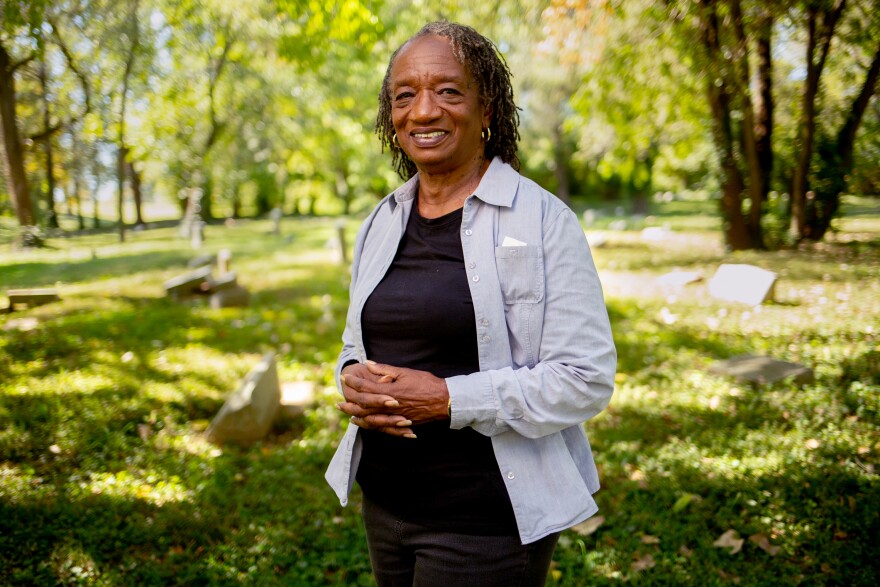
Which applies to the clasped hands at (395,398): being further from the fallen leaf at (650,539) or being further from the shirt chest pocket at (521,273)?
the fallen leaf at (650,539)

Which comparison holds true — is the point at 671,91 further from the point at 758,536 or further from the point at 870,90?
the point at 758,536

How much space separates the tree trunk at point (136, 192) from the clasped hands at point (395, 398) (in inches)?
247

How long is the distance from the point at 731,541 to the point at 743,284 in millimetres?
5747

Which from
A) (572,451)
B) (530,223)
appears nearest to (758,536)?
(572,451)

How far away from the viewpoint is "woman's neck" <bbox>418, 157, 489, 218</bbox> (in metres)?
2.04

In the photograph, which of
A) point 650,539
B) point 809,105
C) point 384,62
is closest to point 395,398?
point 650,539

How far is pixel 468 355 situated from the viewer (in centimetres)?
187

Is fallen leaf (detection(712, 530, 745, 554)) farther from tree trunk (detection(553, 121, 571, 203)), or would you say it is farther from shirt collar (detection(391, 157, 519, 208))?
tree trunk (detection(553, 121, 571, 203))

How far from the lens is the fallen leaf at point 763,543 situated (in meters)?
3.72

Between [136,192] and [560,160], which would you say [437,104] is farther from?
[560,160]

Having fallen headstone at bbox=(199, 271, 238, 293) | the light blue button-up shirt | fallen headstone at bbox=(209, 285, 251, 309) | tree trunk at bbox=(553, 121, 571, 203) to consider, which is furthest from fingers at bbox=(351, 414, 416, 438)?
tree trunk at bbox=(553, 121, 571, 203)

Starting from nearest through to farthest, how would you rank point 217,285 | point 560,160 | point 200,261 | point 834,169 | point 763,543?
point 763,543 < point 217,285 < point 200,261 < point 834,169 < point 560,160

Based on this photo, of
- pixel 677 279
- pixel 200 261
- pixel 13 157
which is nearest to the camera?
pixel 13 157

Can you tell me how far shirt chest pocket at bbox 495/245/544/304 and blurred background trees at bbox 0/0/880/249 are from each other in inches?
184
